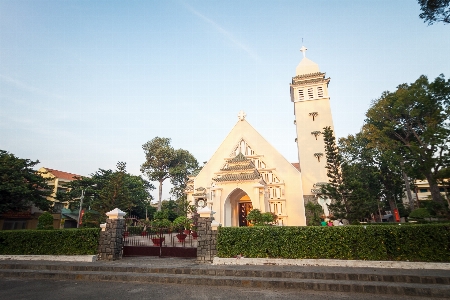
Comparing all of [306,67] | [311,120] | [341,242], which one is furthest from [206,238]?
[306,67]

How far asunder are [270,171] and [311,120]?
6075 mm

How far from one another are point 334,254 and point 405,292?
2.50m

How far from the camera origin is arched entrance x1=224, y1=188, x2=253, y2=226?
693 inches

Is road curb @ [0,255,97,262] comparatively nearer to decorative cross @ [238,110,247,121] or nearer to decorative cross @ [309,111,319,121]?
decorative cross @ [238,110,247,121]

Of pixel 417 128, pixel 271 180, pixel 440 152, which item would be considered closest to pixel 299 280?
pixel 271 180

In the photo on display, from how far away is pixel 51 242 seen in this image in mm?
10398

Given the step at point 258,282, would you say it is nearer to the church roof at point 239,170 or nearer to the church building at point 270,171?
the church building at point 270,171

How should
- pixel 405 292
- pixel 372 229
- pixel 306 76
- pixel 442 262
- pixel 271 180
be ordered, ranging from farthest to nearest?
pixel 306 76, pixel 271 180, pixel 372 229, pixel 442 262, pixel 405 292

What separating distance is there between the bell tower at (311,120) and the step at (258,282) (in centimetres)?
1184

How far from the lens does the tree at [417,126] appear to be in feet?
61.0

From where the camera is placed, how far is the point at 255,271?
24.2 feet

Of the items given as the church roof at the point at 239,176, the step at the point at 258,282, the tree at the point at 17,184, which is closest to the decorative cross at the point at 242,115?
the church roof at the point at 239,176

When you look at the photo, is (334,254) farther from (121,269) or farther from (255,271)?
(121,269)

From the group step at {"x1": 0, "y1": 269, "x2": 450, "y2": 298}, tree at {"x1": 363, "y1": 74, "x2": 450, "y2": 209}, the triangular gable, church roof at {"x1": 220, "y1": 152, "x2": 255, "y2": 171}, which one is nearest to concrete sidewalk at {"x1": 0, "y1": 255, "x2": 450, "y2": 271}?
step at {"x1": 0, "y1": 269, "x2": 450, "y2": 298}
